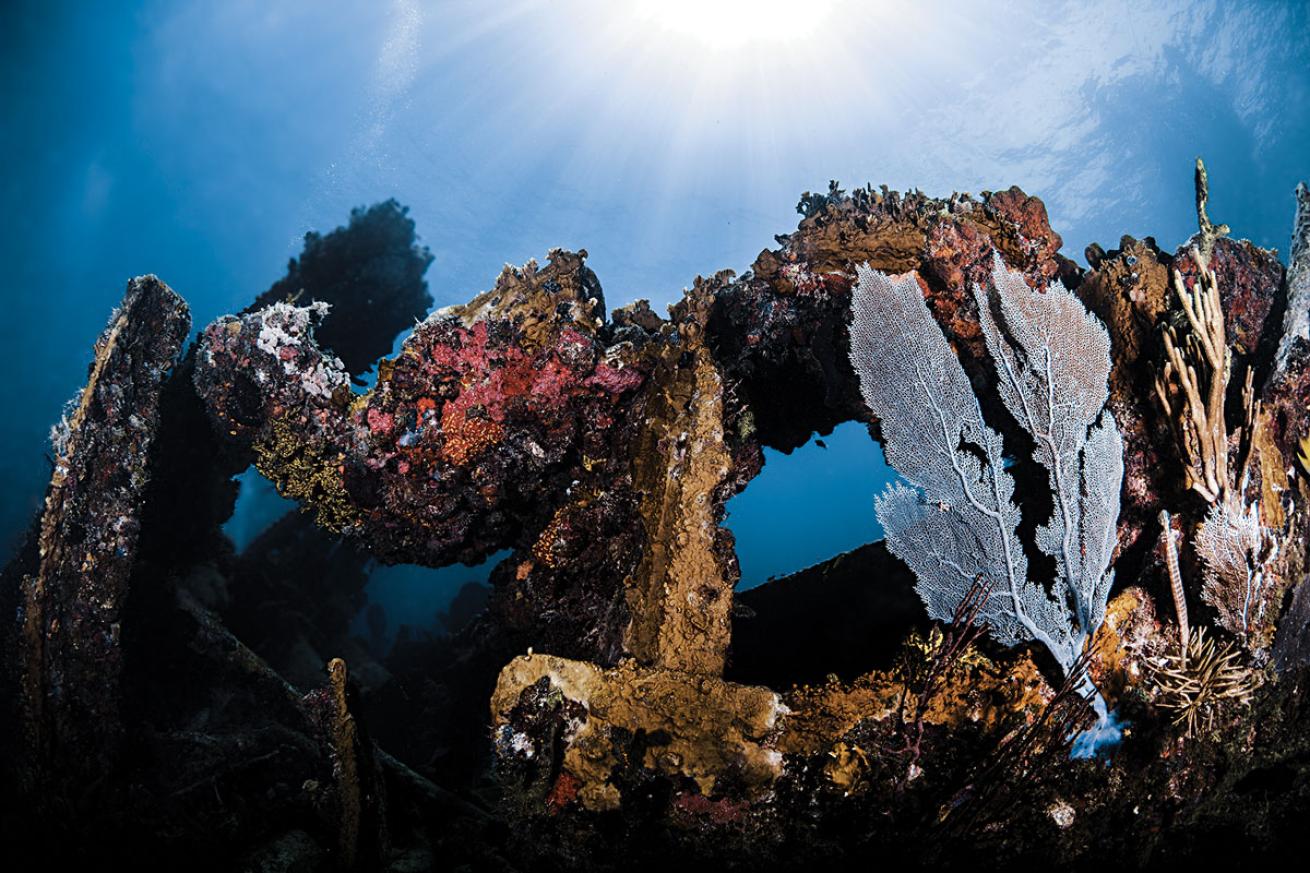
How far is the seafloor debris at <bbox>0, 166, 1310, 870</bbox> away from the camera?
3.05 m

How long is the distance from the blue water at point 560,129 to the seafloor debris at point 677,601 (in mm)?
31640

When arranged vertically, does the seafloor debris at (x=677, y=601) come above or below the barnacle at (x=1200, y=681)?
above

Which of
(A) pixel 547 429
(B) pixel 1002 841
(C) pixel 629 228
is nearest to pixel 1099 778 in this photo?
(B) pixel 1002 841

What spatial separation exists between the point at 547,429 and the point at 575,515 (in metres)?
0.78

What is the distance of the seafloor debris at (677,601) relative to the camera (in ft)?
10.00

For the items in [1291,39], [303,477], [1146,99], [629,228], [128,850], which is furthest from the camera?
[629,228]

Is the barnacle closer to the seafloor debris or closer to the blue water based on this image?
the seafloor debris

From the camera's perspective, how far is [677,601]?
3602 mm

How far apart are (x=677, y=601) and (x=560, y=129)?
1587 inches

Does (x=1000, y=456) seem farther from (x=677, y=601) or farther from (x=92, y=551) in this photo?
(x=92, y=551)

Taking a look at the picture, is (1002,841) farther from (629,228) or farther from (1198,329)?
(629,228)

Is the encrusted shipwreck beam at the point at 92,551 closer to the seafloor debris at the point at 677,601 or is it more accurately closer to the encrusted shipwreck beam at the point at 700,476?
the seafloor debris at the point at 677,601

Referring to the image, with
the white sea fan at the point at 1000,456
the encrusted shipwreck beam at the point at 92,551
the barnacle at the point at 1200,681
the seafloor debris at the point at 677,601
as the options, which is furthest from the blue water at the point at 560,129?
the barnacle at the point at 1200,681

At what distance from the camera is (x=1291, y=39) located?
26750 mm
